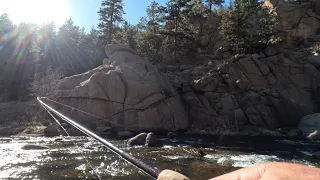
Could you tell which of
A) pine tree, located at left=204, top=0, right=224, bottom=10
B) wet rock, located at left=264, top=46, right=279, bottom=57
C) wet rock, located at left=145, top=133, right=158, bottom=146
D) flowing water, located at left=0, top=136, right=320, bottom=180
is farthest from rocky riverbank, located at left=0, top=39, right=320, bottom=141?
pine tree, located at left=204, top=0, right=224, bottom=10

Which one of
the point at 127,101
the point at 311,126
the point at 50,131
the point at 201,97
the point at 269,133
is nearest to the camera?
the point at 50,131

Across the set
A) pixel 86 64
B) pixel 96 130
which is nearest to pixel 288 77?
pixel 96 130

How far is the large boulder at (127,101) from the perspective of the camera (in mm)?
25219

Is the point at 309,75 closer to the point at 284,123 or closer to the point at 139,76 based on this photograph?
the point at 284,123

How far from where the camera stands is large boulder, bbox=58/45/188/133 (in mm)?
25219

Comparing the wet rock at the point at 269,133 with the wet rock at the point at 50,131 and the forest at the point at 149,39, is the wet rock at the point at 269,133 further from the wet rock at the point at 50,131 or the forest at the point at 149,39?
the wet rock at the point at 50,131

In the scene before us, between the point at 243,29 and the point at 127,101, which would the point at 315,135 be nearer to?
the point at 127,101

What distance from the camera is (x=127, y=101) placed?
25828mm

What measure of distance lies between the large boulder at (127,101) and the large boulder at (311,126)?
37.0ft

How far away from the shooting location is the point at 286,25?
4228 cm

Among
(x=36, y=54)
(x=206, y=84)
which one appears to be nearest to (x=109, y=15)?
(x=36, y=54)

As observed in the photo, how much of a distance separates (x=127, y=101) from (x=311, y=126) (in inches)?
702

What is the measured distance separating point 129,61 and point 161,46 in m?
15.8

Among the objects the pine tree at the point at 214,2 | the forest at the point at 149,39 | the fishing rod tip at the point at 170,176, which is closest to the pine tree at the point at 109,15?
the forest at the point at 149,39
